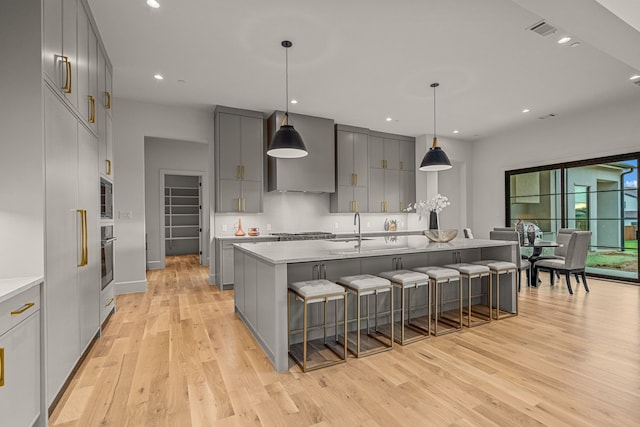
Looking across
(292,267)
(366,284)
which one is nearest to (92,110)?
(292,267)

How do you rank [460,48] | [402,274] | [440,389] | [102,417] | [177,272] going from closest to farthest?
[102,417], [440,389], [402,274], [460,48], [177,272]

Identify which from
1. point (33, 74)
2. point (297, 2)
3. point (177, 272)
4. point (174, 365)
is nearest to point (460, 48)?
point (297, 2)

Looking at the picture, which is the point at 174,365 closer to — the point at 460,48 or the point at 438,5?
the point at 438,5

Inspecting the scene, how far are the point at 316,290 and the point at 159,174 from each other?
638 centimetres

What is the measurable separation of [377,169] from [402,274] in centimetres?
419

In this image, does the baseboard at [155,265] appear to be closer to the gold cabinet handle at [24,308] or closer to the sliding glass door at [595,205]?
the gold cabinet handle at [24,308]

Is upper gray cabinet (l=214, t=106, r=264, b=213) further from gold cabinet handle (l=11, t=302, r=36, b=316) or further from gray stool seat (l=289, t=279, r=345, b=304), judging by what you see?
gold cabinet handle (l=11, t=302, r=36, b=316)

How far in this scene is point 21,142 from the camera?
168 centimetres

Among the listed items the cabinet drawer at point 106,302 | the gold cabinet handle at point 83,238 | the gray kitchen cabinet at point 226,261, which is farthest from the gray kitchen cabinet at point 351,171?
the gold cabinet handle at point 83,238

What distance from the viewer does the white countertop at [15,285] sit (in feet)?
4.45

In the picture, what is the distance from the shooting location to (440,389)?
2115 millimetres

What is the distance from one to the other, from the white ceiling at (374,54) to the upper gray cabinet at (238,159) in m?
0.30

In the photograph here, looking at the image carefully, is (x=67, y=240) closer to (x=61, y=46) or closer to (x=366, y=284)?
(x=61, y=46)

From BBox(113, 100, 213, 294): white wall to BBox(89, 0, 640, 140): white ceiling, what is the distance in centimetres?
33
